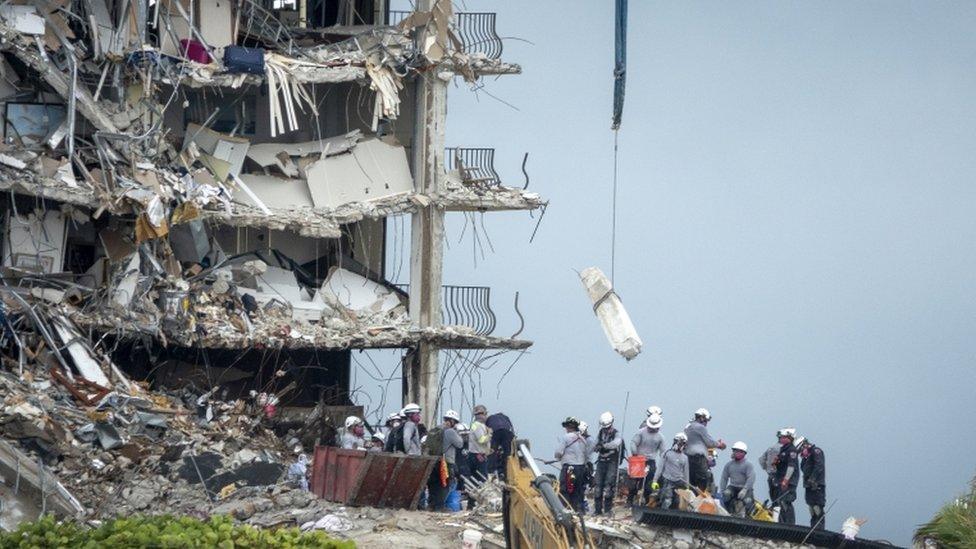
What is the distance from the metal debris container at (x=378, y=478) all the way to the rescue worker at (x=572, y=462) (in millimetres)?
2155

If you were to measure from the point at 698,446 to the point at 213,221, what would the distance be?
12.9 m

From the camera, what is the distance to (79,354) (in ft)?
125

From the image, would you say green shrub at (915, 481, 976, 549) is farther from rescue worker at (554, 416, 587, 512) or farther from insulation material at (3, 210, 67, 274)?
insulation material at (3, 210, 67, 274)

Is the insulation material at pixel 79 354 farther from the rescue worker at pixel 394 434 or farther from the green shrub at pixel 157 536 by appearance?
the green shrub at pixel 157 536

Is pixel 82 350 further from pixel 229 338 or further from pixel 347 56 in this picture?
pixel 347 56

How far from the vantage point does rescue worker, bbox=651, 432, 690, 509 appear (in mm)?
33375

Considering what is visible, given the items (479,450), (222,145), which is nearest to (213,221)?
(222,145)

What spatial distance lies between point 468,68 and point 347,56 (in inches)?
115

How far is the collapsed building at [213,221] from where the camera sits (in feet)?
121

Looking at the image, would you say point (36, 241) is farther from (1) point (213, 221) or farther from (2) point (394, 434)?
(2) point (394, 434)

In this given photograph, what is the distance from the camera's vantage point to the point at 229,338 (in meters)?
41.4

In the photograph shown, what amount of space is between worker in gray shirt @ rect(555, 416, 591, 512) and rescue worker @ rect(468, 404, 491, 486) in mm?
2217

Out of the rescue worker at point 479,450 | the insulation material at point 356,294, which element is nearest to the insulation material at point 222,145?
the insulation material at point 356,294

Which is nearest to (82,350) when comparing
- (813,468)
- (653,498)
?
(653,498)
